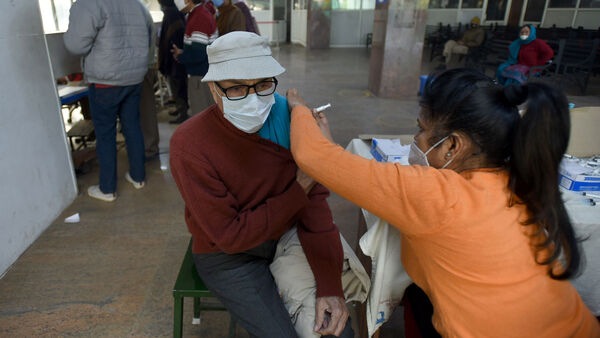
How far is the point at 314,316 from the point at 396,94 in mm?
5761

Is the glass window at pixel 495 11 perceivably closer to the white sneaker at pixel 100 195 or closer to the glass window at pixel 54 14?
the glass window at pixel 54 14

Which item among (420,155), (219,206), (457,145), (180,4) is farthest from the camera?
(180,4)

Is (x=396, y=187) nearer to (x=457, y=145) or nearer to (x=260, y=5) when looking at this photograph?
(x=457, y=145)

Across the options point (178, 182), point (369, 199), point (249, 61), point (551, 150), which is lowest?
point (178, 182)

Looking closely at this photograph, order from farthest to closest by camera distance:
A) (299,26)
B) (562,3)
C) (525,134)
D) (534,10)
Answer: (299,26) → (534,10) → (562,3) → (525,134)

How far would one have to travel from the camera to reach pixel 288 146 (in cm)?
146

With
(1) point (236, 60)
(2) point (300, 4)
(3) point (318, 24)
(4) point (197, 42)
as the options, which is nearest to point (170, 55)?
(4) point (197, 42)

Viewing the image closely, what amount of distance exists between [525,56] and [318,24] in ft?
30.3

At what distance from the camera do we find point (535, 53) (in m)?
5.66

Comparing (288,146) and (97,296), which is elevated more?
(288,146)

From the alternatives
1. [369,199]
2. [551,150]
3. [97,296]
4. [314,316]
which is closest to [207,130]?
[369,199]

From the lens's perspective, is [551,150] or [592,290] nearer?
[551,150]

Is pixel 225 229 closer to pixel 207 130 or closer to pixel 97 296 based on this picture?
pixel 207 130

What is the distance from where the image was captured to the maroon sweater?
49.6 inches
